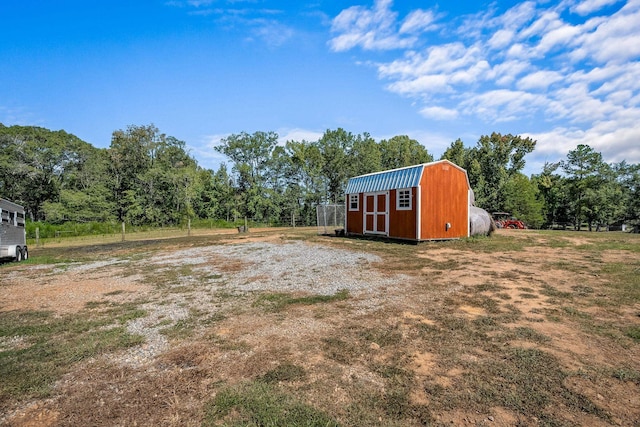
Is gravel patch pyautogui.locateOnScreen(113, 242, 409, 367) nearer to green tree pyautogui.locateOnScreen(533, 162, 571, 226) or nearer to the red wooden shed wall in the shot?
the red wooden shed wall

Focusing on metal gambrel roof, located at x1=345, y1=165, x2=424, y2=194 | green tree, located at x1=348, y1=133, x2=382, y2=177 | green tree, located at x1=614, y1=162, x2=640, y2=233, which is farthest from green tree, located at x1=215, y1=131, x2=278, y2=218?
green tree, located at x1=614, y1=162, x2=640, y2=233

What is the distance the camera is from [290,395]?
2746mm

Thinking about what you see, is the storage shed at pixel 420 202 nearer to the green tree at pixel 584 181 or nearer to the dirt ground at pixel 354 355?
the dirt ground at pixel 354 355

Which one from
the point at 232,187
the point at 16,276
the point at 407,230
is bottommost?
the point at 16,276

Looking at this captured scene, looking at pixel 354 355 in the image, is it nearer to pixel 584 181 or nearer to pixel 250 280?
pixel 250 280

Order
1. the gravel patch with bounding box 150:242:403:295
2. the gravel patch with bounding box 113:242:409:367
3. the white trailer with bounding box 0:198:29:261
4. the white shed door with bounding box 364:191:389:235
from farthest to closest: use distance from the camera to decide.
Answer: the white shed door with bounding box 364:191:389:235 → the white trailer with bounding box 0:198:29:261 → the gravel patch with bounding box 150:242:403:295 → the gravel patch with bounding box 113:242:409:367

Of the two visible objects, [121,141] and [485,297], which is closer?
[485,297]

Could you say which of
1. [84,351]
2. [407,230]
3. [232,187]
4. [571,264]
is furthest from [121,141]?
[571,264]

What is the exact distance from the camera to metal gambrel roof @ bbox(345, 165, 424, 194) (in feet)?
47.0

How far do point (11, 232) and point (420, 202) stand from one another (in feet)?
53.7

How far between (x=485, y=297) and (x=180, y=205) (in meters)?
38.7

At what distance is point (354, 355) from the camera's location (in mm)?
3480

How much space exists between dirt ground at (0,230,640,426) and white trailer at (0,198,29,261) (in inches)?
176

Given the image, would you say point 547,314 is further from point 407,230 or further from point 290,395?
point 407,230
